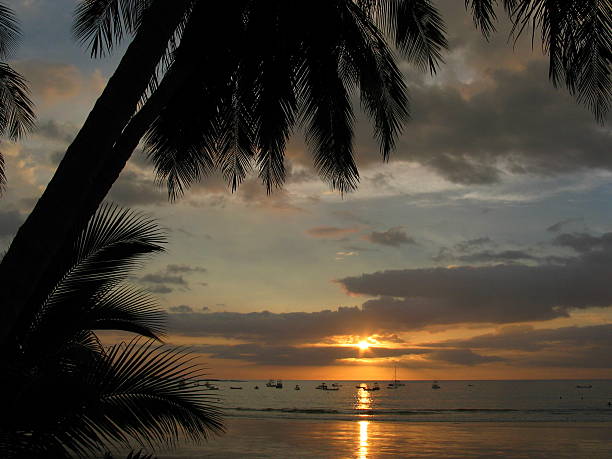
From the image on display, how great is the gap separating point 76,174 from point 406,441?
82.4ft

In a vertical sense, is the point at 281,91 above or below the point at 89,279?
above

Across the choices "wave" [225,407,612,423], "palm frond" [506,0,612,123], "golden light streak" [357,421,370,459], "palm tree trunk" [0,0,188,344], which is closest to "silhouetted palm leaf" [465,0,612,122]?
"palm frond" [506,0,612,123]

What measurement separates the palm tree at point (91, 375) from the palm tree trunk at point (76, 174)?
92 cm

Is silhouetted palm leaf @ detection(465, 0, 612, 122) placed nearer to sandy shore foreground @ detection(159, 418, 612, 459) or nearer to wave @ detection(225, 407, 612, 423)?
sandy shore foreground @ detection(159, 418, 612, 459)

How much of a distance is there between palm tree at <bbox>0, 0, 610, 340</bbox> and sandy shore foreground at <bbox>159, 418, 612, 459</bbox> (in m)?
13.8

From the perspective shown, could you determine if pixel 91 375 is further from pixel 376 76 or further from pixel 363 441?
pixel 363 441

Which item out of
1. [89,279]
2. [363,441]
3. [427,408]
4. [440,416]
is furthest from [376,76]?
[427,408]

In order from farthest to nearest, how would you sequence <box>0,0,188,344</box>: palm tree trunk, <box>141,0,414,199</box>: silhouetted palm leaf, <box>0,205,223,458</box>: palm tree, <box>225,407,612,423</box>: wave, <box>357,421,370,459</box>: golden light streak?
<box>225,407,612,423</box>: wave
<box>357,421,370,459</box>: golden light streak
<box>141,0,414,199</box>: silhouetted palm leaf
<box>0,205,223,458</box>: palm tree
<box>0,0,188,344</box>: palm tree trunk

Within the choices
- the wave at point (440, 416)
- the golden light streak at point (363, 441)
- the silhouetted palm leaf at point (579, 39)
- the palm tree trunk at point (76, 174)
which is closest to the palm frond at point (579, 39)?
the silhouetted palm leaf at point (579, 39)

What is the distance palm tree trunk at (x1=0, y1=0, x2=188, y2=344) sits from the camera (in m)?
3.99

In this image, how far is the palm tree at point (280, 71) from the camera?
6.26 meters

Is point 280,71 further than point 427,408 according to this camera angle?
No

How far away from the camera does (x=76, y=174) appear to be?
13.6ft

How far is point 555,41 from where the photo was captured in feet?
20.9
